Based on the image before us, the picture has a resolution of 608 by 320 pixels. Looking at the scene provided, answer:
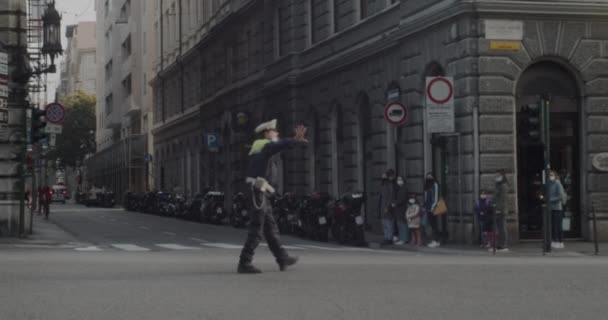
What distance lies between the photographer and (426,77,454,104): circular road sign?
75.5ft

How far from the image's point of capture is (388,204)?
2525 cm

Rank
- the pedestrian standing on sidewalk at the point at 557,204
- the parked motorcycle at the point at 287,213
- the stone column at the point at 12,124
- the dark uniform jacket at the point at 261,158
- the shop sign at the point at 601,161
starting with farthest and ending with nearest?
the parked motorcycle at the point at 287,213 < the stone column at the point at 12,124 < the shop sign at the point at 601,161 < the pedestrian standing on sidewalk at the point at 557,204 < the dark uniform jacket at the point at 261,158

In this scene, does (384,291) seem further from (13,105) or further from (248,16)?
(248,16)

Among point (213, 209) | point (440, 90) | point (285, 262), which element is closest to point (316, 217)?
point (440, 90)

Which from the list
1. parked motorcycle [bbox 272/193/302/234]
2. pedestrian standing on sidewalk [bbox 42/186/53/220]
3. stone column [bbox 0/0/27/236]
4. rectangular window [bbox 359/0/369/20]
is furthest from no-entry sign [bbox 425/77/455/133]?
pedestrian standing on sidewalk [bbox 42/186/53/220]

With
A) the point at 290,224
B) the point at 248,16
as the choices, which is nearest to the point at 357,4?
the point at 290,224

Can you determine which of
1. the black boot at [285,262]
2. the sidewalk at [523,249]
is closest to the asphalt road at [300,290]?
the black boot at [285,262]

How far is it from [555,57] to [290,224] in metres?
9.34

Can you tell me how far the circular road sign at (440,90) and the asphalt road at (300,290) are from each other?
682 centimetres

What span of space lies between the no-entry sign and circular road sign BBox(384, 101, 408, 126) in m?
2.23

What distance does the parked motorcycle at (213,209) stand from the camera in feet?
135

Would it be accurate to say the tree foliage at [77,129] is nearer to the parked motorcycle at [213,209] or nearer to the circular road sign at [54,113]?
the parked motorcycle at [213,209]

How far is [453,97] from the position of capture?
23969mm

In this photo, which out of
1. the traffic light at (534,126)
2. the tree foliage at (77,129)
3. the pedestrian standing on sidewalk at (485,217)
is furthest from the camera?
the tree foliage at (77,129)
